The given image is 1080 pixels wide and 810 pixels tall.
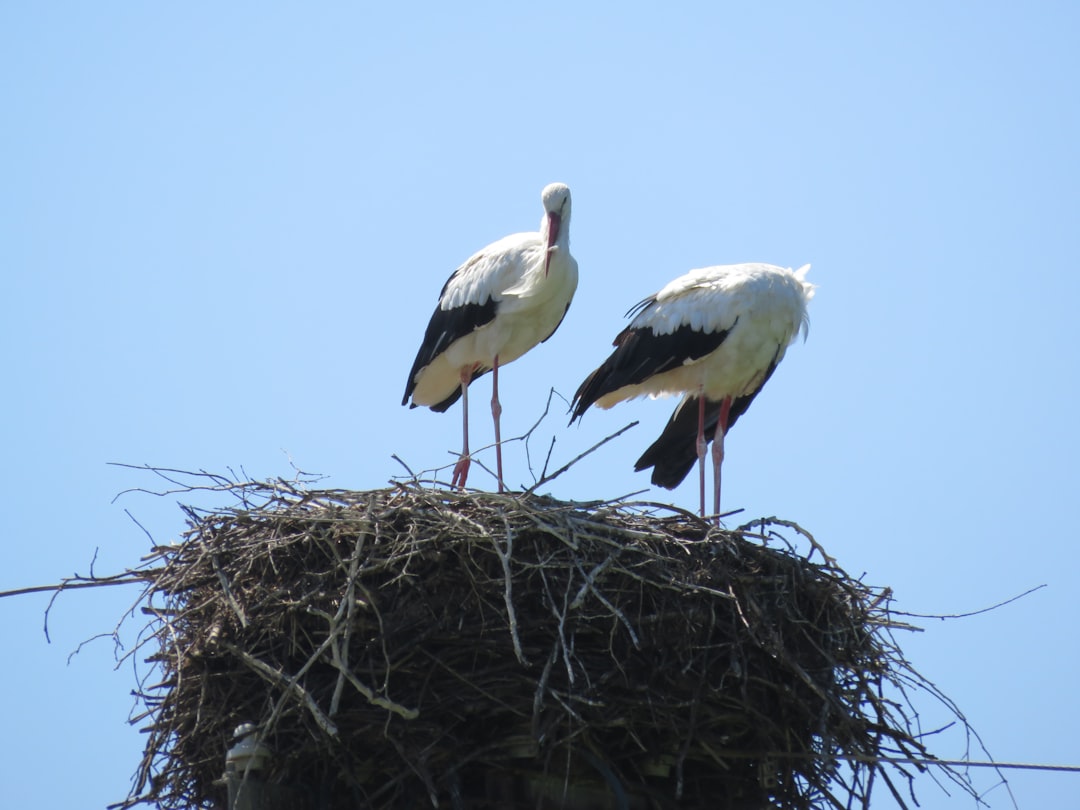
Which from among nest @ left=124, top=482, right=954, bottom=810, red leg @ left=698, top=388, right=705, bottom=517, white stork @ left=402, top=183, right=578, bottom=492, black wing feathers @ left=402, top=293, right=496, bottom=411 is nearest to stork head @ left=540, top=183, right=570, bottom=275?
white stork @ left=402, top=183, right=578, bottom=492

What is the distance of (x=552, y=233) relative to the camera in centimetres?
1002

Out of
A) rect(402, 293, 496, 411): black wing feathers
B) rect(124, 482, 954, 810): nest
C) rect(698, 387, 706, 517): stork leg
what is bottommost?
rect(124, 482, 954, 810): nest

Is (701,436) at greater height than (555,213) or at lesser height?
lesser

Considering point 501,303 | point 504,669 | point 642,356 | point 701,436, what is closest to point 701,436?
point 701,436

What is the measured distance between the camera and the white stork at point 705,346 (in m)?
9.91

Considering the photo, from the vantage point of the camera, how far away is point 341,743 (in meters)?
6.36

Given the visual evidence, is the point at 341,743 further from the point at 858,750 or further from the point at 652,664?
the point at 858,750

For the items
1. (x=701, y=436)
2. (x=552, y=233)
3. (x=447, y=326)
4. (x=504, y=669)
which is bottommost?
(x=504, y=669)

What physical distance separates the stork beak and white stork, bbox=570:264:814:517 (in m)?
0.74

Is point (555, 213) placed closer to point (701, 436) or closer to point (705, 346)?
point (705, 346)

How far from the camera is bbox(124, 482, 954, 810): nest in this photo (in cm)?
639

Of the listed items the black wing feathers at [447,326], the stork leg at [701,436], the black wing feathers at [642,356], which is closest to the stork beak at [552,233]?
the black wing feathers at [447,326]

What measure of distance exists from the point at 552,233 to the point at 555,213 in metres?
0.13

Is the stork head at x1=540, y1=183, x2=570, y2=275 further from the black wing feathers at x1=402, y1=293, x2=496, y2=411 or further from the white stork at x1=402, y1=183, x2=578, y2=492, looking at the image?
the black wing feathers at x1=402, y1=293, x2=496, y2=411
